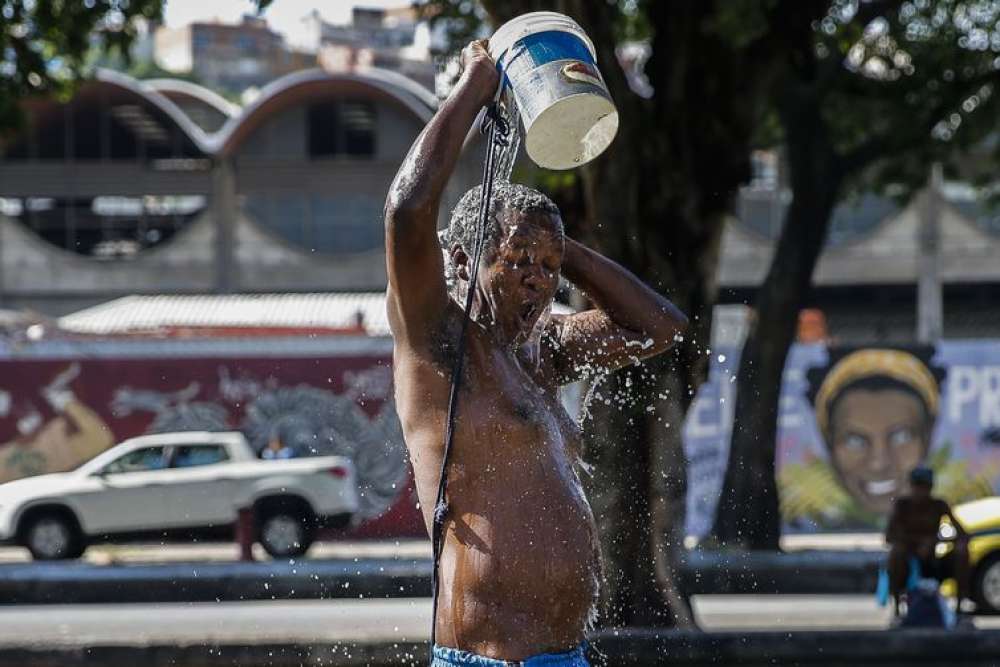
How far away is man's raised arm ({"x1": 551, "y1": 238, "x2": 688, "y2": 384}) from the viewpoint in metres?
3.54

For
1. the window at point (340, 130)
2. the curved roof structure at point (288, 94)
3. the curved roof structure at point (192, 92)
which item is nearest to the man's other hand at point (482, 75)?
the curved roof structure at point (288, 94)

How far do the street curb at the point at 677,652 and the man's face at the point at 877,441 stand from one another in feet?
47.4

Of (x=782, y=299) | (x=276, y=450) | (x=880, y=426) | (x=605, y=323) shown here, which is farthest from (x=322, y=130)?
(x=605, y=323)

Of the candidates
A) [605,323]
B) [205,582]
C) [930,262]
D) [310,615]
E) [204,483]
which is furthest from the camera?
[930,262]

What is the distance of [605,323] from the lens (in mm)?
3568

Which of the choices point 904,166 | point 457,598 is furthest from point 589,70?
point 904,166

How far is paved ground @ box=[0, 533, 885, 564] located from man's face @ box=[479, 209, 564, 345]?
12155 millimetres

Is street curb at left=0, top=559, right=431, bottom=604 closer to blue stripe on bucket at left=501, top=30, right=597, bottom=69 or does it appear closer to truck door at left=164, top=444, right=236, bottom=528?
blue stripe on bucket at left=501, top=30, right=597, bottom=69

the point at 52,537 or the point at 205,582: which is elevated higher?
the point at 205,582

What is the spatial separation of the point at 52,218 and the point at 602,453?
2931cm

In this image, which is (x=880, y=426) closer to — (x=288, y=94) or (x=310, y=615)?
(x=310, y=615)

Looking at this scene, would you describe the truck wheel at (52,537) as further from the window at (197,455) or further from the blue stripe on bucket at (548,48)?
the blue stripe on bucket at (548,48)

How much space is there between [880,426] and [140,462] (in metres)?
9.09

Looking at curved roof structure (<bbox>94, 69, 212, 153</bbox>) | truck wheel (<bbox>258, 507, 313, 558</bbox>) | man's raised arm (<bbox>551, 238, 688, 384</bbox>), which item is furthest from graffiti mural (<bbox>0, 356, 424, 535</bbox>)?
man's raised arm (<bbox>551, 238, 688, 384</bbox>)
